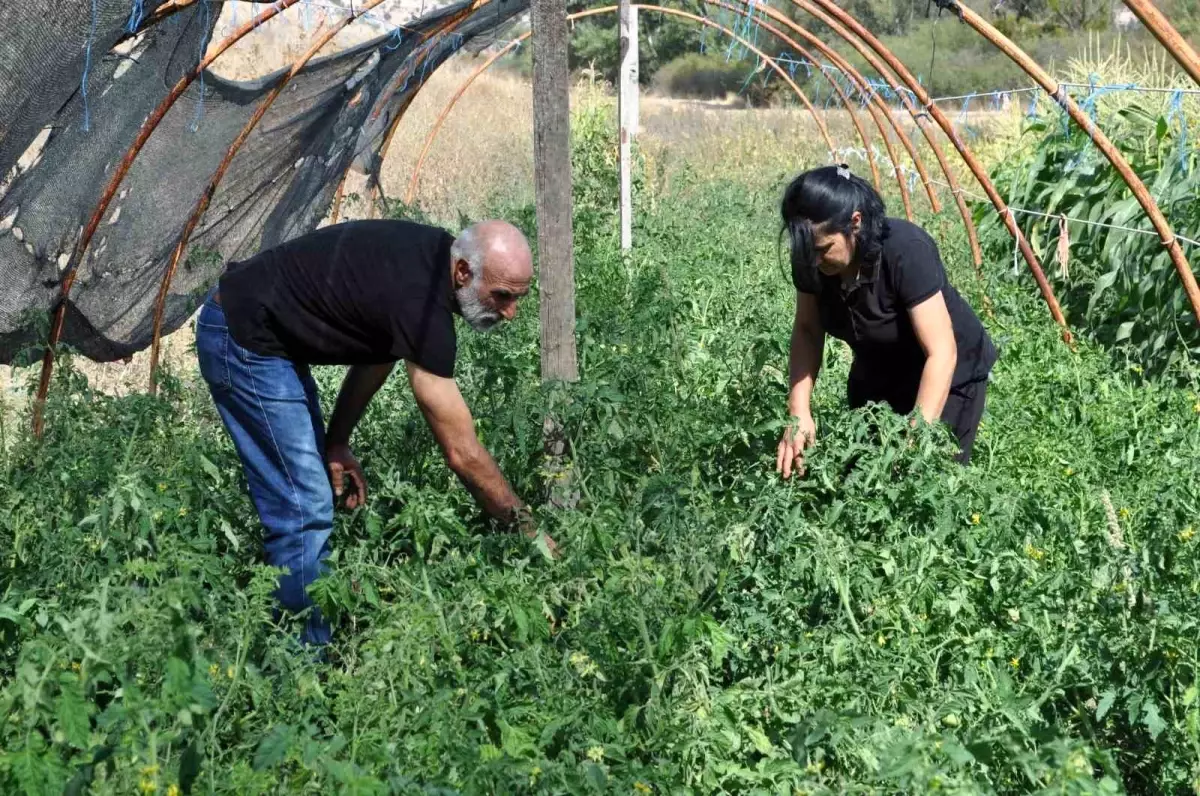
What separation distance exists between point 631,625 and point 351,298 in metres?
1.32

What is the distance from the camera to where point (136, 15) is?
4785mm

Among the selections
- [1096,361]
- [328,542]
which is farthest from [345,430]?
[1096,361]

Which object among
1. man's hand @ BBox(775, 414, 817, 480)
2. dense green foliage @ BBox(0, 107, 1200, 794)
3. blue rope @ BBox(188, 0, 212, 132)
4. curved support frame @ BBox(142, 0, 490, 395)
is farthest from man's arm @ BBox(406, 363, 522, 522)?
curved support frame @ BBox(142, 0, 490, 395)

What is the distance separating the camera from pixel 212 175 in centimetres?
690

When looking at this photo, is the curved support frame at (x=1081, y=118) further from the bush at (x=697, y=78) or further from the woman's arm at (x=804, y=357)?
the bush at (x=697, y=78)

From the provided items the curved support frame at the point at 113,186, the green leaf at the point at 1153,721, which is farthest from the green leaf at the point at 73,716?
the curved support frame at the point at 113,186

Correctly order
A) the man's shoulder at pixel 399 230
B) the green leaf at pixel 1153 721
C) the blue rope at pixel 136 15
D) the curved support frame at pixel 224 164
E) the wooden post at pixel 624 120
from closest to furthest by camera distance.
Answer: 1. the green leaf at pixel 1153 721
2. the man's shoulder at pixel 399 230
3. the blue rope at pixel 136 15
4. the curved support frame at pixel 224 164
5. the wooden post at pixel 624 120

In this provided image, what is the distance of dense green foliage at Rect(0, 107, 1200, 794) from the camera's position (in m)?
2.65

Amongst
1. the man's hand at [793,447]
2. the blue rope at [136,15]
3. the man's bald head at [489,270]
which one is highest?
the blue rope at [136,15]

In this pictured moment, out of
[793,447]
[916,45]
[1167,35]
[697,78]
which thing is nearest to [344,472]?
[793,447]

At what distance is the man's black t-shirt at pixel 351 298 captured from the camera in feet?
12.0

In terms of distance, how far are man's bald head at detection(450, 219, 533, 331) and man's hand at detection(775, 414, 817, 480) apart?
3.13ft

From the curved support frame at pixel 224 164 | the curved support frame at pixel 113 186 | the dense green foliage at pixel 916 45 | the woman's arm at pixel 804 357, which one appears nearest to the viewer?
the woman's arm at pixel 804 357

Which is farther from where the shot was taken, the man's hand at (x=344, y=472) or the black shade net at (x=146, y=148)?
the black shade net at (x=146, y=148)
